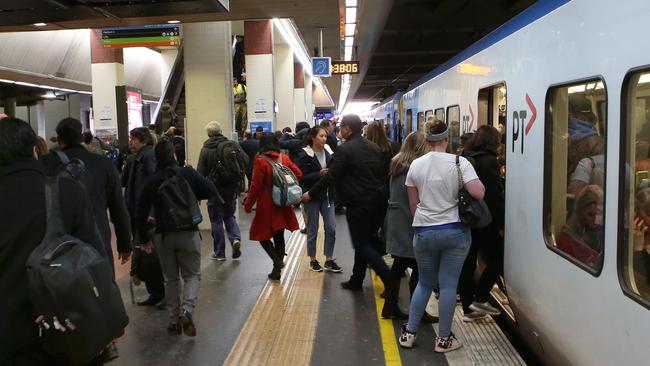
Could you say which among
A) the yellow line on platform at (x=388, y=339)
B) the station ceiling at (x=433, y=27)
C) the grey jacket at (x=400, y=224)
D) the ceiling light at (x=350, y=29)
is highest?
the ceiling light at (x=350, y=29)

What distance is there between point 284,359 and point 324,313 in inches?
44.0

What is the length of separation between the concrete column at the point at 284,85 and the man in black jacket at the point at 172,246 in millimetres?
15413

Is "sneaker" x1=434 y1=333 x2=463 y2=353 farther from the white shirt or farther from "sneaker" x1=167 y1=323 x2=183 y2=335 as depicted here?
"sneaker" x1=167 y1=323 x2=183 y2=335

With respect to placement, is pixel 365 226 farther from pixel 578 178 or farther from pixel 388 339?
pixel 578 178

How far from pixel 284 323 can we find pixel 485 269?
1.77 m

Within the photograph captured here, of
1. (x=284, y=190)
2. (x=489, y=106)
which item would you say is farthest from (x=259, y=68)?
(x=489, y=106)

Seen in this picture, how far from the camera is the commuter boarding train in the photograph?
2674 mm

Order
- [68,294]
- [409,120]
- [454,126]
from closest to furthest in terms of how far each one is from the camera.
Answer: [68,294], [454,126], [409,120]

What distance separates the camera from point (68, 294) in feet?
7.93

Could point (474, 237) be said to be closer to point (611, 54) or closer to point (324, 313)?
point (324, 313)

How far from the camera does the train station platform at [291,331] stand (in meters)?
4.30

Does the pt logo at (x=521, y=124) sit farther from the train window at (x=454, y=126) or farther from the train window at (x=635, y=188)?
the train window at (x=454, y=126)

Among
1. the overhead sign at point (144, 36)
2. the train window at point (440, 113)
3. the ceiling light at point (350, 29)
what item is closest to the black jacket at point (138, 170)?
the train window at point (440, 113)

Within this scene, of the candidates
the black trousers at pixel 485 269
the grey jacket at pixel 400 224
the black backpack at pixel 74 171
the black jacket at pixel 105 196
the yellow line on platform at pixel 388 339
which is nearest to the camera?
the black backpack at pixel 74 171
